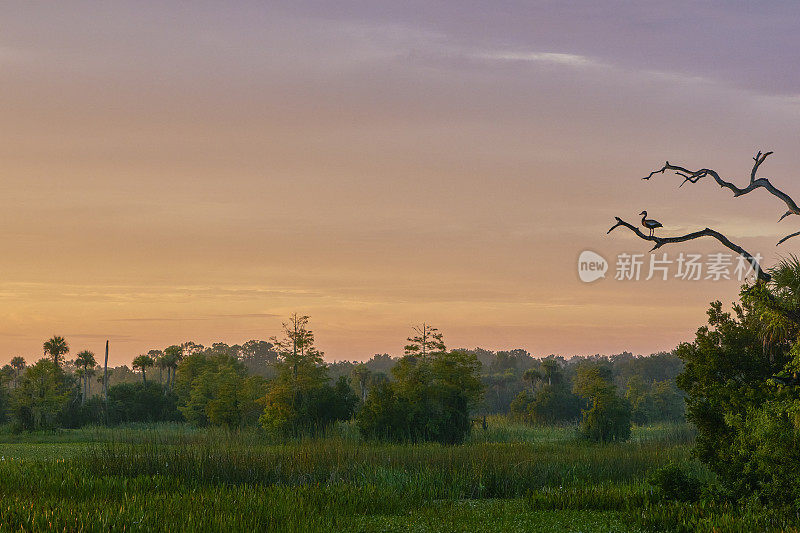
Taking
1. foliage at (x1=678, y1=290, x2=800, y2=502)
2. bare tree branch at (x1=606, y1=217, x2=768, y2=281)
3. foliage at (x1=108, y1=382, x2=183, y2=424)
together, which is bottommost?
foliage at (x1=108, y1=382, x2=183, y2=424)

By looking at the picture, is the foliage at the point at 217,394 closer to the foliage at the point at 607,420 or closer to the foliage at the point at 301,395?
the foliage at the point at 301,395

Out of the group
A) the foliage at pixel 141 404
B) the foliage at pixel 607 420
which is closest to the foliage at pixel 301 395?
the foliage at pixel 607 420

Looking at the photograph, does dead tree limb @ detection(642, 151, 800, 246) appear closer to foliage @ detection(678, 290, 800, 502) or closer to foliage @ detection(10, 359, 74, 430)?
foliage @ detection(678, 290, 800, 502)

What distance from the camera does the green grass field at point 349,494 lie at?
13320 mm

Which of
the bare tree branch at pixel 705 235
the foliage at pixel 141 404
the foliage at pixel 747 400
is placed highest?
the bare tree branch at pixel 705 235

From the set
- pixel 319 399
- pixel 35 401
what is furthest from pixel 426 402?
pixel 35 401

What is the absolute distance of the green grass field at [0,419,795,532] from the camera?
13.3 meters

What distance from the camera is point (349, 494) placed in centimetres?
1680

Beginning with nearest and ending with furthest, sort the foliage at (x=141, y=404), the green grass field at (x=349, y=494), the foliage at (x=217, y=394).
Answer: the green grass field at (x=349, y=494) < the foliage at (x=217, y=394) < the foliage at (x=141, y=404)

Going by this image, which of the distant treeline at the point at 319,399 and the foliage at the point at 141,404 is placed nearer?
the distant treeline at the point at 319,399

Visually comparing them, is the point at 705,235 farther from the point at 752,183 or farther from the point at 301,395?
the point at 301,395

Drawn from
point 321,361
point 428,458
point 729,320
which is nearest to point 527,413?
point 321,361

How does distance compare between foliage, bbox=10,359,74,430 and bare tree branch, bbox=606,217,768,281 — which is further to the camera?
foliage, bbox=10,359,74,430

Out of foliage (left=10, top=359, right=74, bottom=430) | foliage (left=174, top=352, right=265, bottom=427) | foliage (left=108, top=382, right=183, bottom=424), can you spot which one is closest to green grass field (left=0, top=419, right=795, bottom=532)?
foliage (left=174, top=352, right=265, bottom=427)
